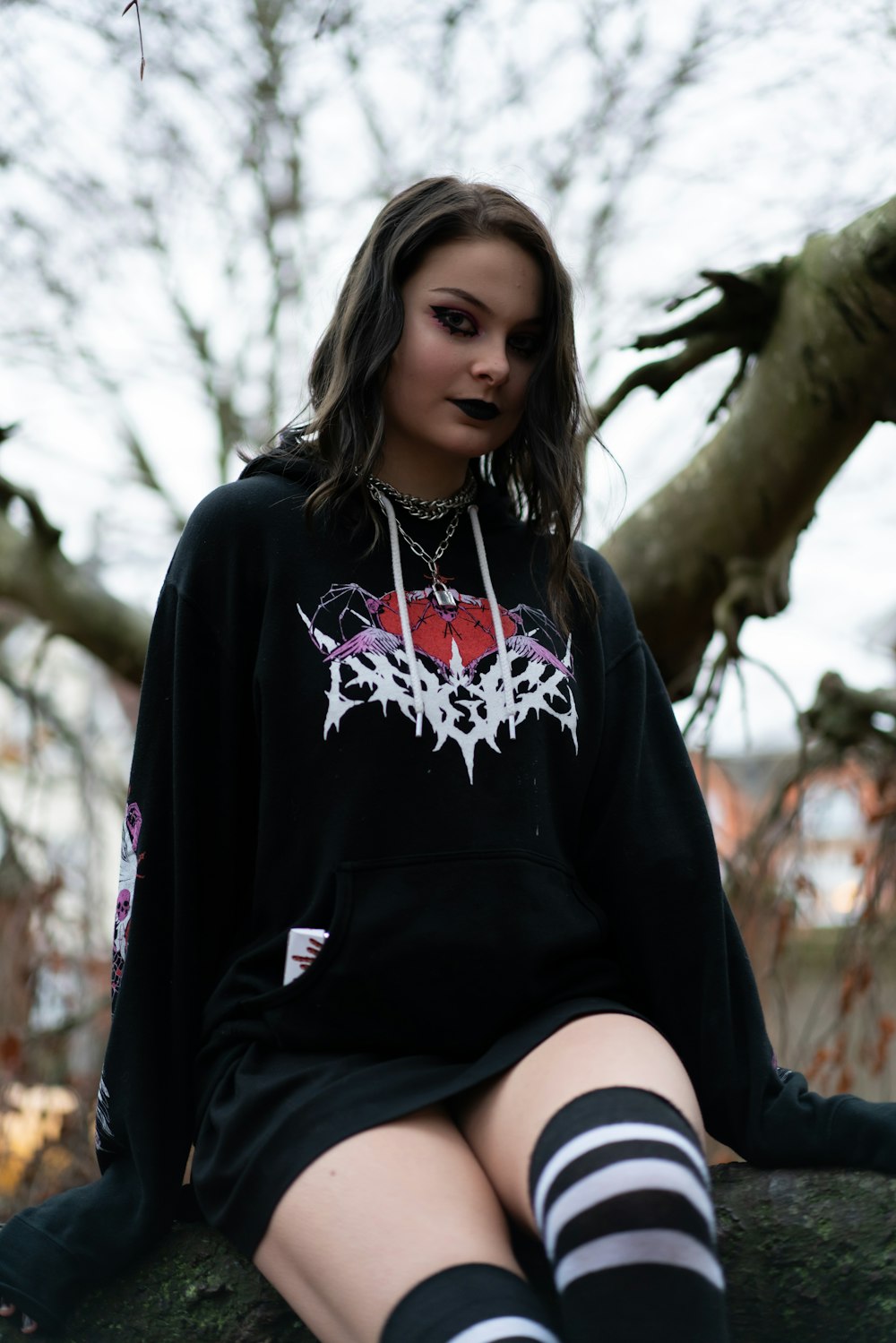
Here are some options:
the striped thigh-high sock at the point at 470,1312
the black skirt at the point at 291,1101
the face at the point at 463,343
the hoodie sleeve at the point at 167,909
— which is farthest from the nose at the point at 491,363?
the striped thigh-high sock at the point at 470,1312

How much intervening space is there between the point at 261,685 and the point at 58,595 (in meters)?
1.87

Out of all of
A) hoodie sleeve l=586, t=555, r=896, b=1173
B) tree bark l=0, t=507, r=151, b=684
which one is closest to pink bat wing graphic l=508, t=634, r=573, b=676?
hoodie sleeve l=586, t=555, r=896, b=1173

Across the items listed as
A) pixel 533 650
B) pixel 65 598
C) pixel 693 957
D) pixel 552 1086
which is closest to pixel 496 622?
pixel 533 650

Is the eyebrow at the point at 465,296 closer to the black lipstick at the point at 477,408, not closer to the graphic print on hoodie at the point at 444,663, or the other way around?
the black lipstick at the point at 477,408

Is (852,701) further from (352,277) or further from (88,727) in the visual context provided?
(88,727)

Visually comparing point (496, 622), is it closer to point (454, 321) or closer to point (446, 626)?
point (446, 626)

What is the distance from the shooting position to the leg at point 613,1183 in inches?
46.4

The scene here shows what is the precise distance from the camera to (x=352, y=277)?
6.09 ft

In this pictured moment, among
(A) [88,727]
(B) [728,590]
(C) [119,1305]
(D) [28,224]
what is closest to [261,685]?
(C) [119,1305]

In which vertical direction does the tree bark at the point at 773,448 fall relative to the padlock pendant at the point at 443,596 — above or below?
above

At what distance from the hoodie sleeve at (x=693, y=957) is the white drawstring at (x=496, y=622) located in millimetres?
188

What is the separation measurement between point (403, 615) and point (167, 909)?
0.49 meters

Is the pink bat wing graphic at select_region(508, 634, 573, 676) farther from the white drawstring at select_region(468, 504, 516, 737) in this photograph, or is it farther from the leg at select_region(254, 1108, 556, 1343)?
the leg at select_region(254, 1108, 556, 1343)

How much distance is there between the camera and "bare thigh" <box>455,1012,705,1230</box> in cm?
137
